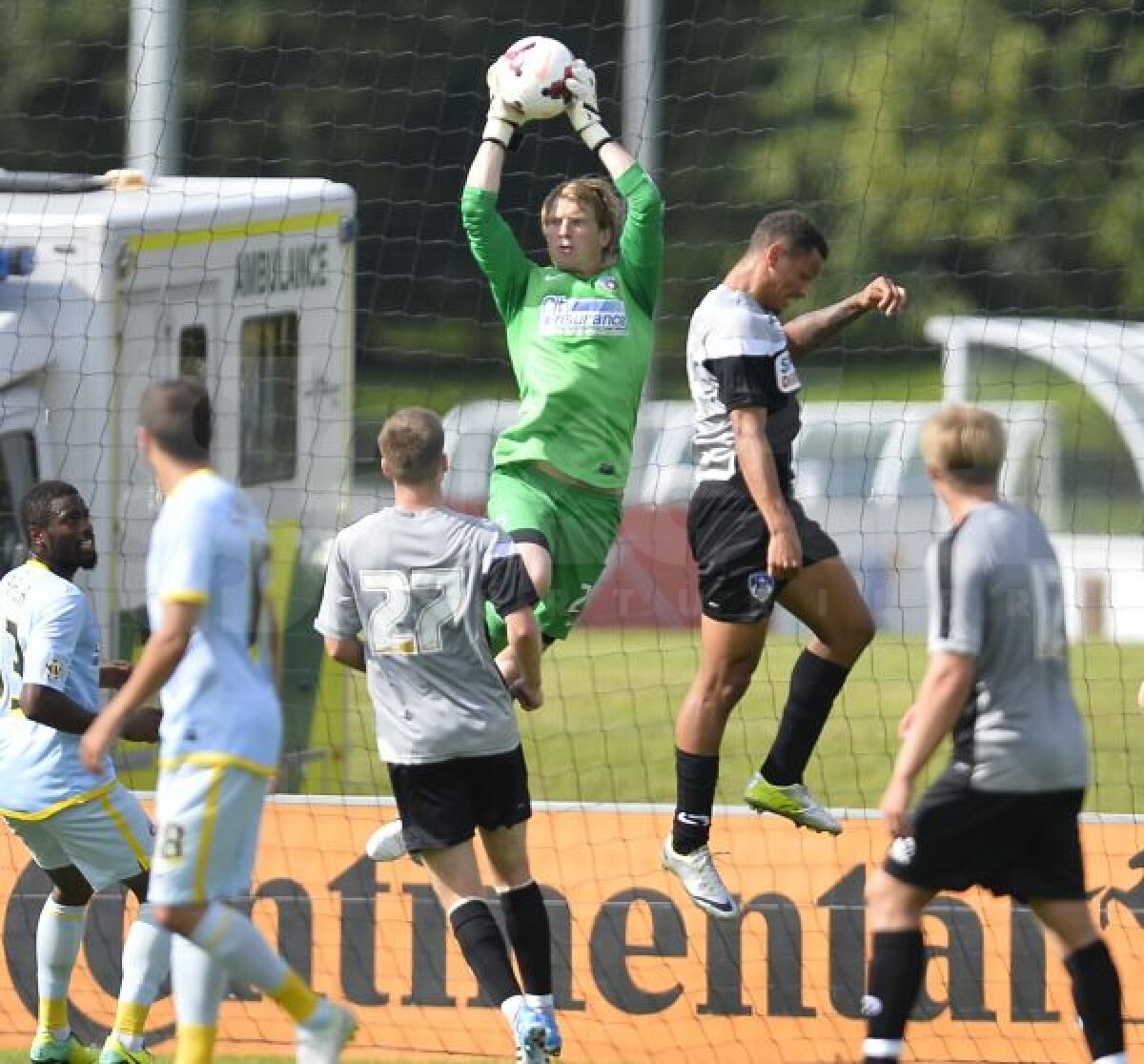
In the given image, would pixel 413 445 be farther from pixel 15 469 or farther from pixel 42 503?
pixel 15 469

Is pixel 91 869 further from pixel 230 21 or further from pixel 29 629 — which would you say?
pixel 230 21

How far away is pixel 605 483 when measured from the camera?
26.0ft

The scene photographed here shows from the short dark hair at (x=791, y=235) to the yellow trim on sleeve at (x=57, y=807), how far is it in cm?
249

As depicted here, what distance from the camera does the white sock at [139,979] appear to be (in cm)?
721

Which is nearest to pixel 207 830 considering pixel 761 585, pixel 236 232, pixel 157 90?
pixel 761 585

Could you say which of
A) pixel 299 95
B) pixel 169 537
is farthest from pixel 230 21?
pixel 169 537

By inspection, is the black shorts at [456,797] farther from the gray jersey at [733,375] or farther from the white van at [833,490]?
the white van at [833,490]

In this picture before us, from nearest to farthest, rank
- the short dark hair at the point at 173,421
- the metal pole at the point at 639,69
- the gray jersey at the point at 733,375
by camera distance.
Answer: the short dark hair at the point at 173,421, the gray jersey at the point at 733,375, the metal pole at the point at 639,69

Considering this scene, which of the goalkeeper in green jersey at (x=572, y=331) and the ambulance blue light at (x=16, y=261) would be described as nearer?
the goalkeeper in green jersey at (x=572, y=331)

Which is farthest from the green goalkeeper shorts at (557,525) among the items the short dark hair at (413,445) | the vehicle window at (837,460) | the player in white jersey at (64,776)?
the vehicle window at (837,460)

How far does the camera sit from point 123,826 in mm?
7457

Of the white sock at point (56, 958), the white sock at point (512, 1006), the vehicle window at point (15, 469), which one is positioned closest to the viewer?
the white sock at point (512, 1006)

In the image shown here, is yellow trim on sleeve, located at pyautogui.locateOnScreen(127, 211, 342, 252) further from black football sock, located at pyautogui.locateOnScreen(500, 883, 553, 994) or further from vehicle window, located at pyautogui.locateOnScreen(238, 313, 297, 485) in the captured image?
black football sock, located at pyautogui.locateOnScreen(500, 883, 553, 994)

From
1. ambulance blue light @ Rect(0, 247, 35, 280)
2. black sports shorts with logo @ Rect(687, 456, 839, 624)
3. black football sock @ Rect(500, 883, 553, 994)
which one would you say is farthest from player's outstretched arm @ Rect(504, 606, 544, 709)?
ambulance blue light @ Rect(0, 247, 35, 280)
